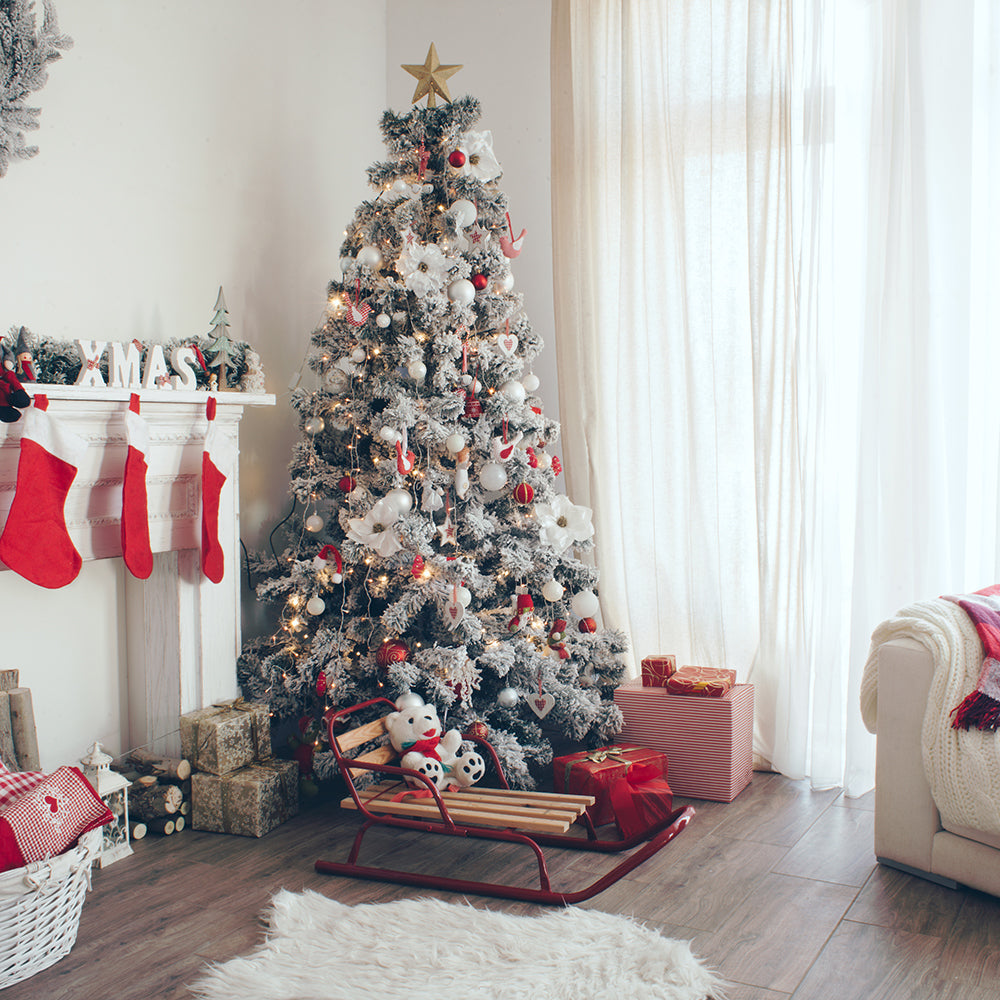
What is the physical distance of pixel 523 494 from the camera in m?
3.05

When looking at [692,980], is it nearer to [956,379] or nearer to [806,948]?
[806,948]

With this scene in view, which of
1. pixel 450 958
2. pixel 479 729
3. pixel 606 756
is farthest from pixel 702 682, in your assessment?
pixel 450 958

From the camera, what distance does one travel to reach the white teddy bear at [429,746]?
2.72 m

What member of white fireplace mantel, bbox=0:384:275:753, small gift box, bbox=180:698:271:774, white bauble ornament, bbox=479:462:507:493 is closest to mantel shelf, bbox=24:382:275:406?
white fireplace mantel, bbox=0:384:275:753

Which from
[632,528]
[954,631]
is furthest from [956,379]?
[632,528]

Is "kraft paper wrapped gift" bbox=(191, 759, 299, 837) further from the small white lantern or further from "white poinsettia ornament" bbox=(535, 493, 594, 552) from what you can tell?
"white poinsettia ornament" bbox=(535, 493, 594, 552)

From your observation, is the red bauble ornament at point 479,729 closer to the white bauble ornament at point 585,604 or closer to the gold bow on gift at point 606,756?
the gold bow on gift at point 606,756

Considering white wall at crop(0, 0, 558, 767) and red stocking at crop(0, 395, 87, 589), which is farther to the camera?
white wall at crop(0, 0, 558, 767)

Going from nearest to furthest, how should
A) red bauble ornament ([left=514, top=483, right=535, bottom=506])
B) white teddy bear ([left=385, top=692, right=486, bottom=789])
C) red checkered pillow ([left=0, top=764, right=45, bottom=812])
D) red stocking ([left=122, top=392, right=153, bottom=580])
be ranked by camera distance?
1. red checkered pillow ([left=0, top=764, right=45, bottom=812])
2. red stocking ([left=122, top=392, right=153, bottom=580])
3. white teddy bear ([left=385, top=692, right=486, bottom=789])
4. red bauble ornament ([left=514, top=483, right=535, bottom=506])

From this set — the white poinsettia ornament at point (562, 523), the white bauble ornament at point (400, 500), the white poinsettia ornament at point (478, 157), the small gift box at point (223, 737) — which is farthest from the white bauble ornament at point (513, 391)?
A: the small gift box at point (223, 737)

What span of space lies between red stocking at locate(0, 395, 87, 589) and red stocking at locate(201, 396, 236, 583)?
447 millimetres

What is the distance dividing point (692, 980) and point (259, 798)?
4.59 feet

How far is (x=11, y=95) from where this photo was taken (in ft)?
8.05

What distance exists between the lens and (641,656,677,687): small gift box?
10.7 feet
